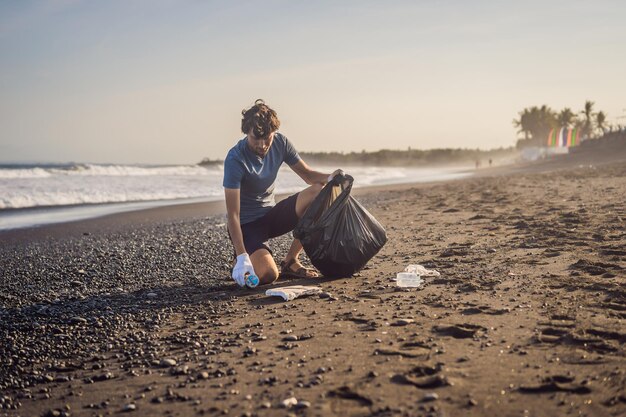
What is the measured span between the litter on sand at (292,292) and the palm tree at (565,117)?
289 ft

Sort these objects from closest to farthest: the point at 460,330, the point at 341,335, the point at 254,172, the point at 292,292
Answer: the point at 460,330 < the point at 341,335 < the point at 292,292 < the point at 254,172

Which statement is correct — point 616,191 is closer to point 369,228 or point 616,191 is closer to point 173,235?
point 369,228

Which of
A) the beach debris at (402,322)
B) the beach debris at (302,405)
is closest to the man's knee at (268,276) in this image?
the beach debris at (402,322)

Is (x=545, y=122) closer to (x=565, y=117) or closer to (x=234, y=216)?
(x=565, y=117)

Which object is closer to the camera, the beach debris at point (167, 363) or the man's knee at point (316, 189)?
the beach debris at point (167, 363)

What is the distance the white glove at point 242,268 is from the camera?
15.1 feet

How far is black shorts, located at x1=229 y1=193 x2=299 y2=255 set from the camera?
520cm

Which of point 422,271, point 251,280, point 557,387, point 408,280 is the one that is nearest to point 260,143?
point 251,280

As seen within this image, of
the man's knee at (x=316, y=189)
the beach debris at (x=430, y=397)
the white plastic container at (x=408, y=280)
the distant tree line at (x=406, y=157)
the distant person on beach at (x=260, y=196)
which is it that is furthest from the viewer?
the distant tree line at (x=406, y=157)

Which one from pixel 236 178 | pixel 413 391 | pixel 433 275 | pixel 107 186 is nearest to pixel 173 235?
pixel 236 178

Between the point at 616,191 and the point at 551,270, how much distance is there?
651 cm

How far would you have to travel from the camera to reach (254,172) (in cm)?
496

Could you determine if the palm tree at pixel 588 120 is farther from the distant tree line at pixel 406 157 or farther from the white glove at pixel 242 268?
the white glove at pixel 242 268

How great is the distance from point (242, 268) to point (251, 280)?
13 cm
